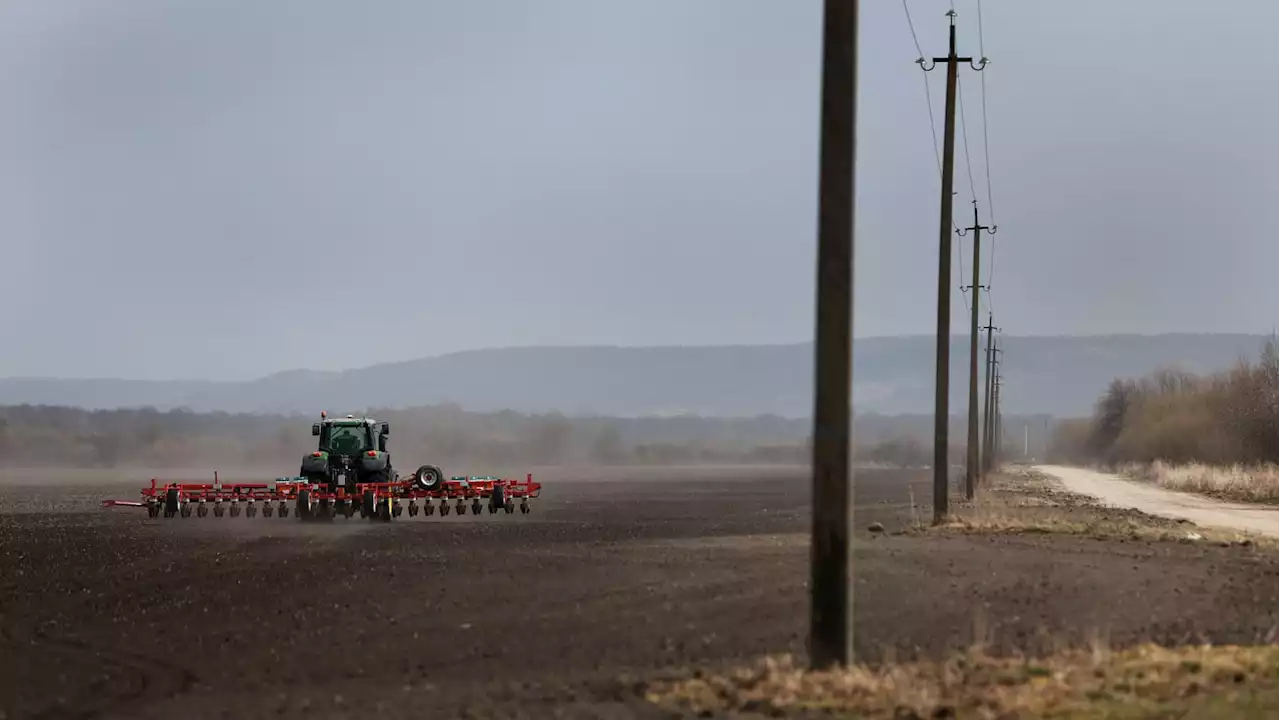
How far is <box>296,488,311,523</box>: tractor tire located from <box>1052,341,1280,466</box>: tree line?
60145 millimetres

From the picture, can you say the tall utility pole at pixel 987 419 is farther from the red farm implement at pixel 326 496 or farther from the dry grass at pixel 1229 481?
the red farm implement at pixel 326 496

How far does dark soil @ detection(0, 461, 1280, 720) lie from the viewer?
50.1 feet

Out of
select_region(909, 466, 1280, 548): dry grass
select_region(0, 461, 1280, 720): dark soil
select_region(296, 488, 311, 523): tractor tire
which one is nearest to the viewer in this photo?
select_region(0, 461, 1280, 720): dark soil

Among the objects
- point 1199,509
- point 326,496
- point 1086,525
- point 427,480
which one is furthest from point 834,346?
point 1199,509

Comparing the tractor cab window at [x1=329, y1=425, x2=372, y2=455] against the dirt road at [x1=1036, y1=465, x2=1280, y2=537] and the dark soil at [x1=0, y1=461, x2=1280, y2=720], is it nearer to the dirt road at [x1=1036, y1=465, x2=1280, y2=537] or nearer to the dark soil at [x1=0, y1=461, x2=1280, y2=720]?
the dark soil at [x1=0, y1=461, x2=1280, y2=720]

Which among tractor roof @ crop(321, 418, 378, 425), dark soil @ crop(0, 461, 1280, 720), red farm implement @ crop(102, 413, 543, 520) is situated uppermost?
tractor roof @ crop(321, 418, 378, 425)

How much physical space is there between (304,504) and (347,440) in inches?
93.0

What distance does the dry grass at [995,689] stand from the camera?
13188 millimetres

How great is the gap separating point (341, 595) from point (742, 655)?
864 cm

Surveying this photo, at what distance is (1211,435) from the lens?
11312 centimetres

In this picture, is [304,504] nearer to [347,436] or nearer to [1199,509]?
[347,436]

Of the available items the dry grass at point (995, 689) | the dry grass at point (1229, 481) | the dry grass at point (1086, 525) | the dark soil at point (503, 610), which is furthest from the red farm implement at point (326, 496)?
the dry grass at point (1229, 481)

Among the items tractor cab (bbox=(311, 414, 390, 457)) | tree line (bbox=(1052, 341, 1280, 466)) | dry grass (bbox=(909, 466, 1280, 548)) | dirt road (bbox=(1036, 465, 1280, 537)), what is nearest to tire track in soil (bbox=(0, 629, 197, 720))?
dry grass (bbox=(909, 466, 1280, 548))

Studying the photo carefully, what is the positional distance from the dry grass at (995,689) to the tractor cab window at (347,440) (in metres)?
32.1
